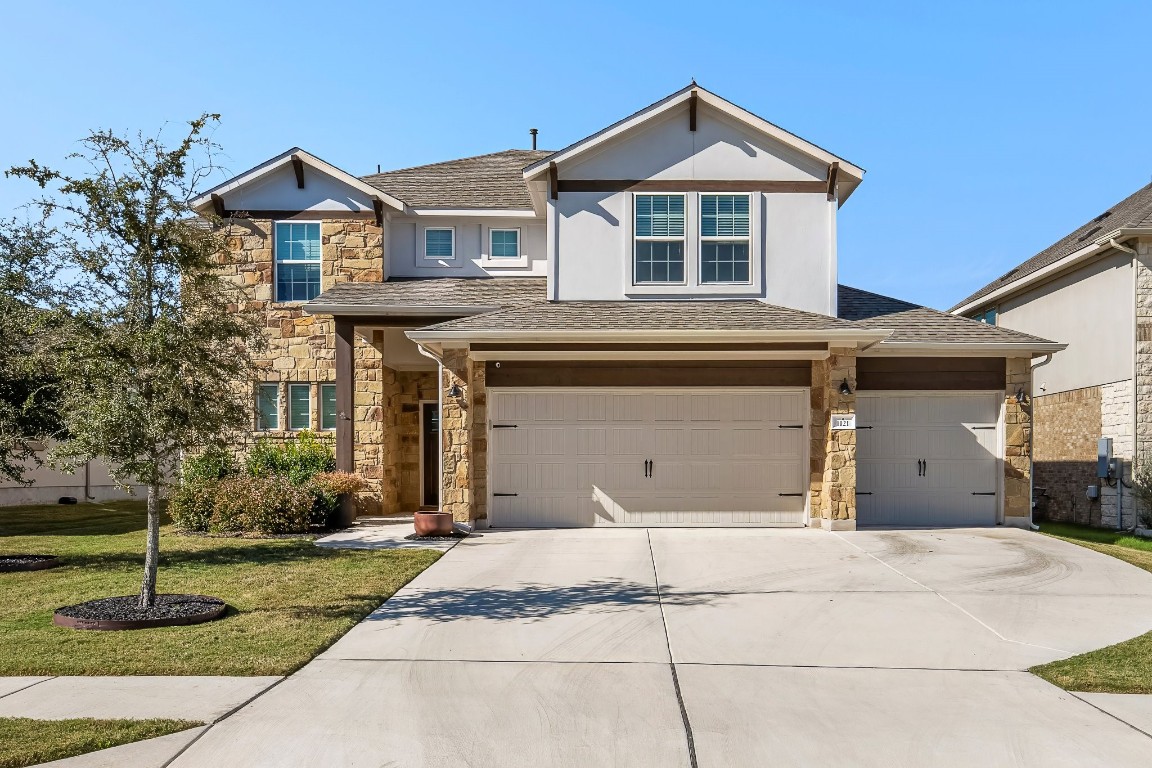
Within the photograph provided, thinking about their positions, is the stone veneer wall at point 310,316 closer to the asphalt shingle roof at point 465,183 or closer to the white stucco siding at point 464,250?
the white stucco siding at point 464,250

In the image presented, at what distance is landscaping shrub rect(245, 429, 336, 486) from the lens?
15.8 meters

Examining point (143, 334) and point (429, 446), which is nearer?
point (143, 334)

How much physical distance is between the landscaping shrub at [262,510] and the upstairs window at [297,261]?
418 centimetres

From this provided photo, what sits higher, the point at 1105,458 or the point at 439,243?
the point at 439,243

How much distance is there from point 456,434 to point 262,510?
3169mm

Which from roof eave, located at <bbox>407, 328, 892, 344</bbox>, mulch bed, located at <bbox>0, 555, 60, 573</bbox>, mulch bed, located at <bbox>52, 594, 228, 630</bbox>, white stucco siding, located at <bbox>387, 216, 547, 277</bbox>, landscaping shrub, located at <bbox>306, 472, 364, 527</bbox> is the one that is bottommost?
mulch bed, located at <bbox>0, 555, 60, 573</bbox>

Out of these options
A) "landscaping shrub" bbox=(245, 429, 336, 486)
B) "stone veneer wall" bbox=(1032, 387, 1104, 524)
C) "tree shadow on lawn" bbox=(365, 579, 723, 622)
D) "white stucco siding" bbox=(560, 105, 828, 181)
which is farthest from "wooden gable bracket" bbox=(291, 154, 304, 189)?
"stone veneer wall" bbox=(1032, 387, 1104, 524)

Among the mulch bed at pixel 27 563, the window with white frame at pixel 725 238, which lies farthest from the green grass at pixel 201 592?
the window with white frame at pixel 725 238

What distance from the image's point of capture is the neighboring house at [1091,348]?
55.9 feet

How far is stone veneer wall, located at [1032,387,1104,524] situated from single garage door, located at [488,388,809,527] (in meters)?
8.08

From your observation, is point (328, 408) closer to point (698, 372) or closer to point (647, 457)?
point (647, 457)

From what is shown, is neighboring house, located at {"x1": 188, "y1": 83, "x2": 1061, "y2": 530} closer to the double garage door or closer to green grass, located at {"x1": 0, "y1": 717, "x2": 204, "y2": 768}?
the double garage door

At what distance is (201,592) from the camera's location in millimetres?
9289

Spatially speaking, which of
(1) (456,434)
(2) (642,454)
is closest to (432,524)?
(1) (456,434)
